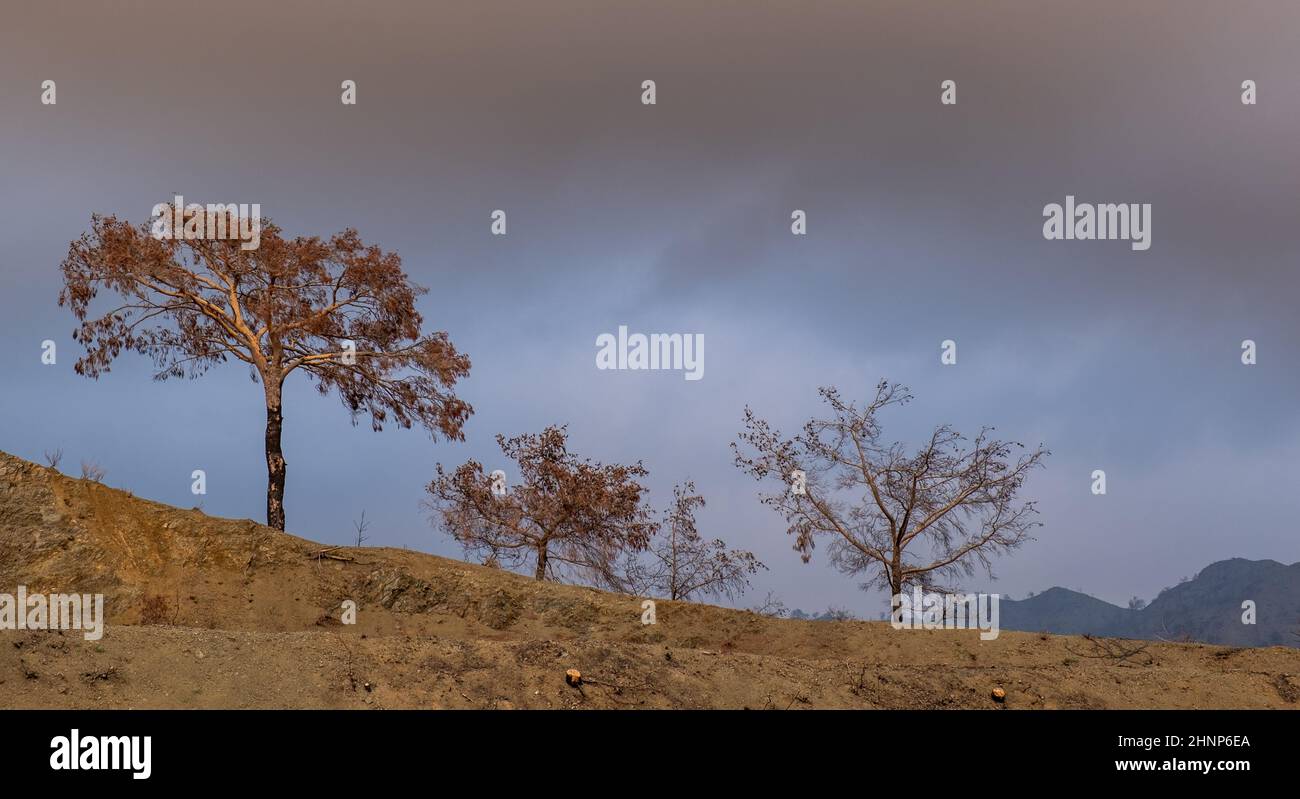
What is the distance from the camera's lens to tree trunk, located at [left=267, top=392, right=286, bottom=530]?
92.5 ft

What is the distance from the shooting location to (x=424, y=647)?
1575 centimetres

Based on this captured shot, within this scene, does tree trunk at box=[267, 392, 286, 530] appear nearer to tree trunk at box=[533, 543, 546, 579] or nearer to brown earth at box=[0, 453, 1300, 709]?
brown earth at box=[0, 453, 1300, 709]

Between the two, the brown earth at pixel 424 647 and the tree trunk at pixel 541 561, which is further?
the tree trunk at pixel 541 561

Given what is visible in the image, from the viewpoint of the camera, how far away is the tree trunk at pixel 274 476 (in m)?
28.2

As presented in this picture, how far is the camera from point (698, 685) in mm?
15812

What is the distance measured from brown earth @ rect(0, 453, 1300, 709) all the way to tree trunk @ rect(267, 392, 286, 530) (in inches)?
95.2

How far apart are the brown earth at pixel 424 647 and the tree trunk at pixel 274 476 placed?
242 cm

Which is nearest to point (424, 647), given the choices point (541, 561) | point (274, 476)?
point (274, 476)

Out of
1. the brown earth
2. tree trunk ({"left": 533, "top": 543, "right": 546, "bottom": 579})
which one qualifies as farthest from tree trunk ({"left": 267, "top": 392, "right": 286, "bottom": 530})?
tree trunk ({"left": 533, "top": 543, "right": 546, "bottom": 579})

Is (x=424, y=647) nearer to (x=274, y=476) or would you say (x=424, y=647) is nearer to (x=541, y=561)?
(x=274, y=476)

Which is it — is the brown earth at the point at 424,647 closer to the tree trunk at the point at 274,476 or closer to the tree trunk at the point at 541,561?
the tree trunk at the point at 274,476

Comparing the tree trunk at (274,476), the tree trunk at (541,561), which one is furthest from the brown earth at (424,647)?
the tree trunk at (541,561)

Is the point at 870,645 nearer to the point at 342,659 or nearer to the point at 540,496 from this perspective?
the point at 342,659
